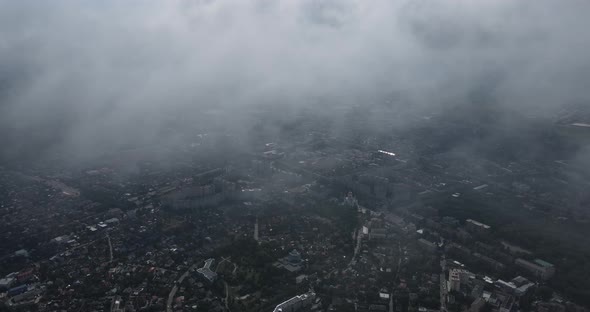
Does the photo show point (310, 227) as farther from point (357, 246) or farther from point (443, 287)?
point (443, 287)

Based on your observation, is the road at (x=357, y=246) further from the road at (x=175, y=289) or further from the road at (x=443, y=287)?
the road at (x=175, y=289)

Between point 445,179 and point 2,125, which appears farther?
point 2,125

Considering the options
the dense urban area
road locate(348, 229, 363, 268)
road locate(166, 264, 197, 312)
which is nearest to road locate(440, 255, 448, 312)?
the dense urban area

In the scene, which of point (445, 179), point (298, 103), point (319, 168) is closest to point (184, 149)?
point (319, 168)

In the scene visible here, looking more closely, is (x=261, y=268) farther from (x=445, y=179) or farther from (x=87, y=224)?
(x=445, y=179)

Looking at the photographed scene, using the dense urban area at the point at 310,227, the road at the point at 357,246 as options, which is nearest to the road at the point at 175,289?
the dense urban area at the point at 310,227

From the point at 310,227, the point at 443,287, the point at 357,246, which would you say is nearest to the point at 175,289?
the point at 310,227

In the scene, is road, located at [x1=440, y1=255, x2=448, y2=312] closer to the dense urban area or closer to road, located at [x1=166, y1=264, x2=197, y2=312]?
the dense urban area

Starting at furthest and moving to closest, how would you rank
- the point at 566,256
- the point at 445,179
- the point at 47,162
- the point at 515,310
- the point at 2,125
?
the point at 2,125 → the point at 47,162 → the point at 445,179 → the point at 566,256 → the point at 515,310
